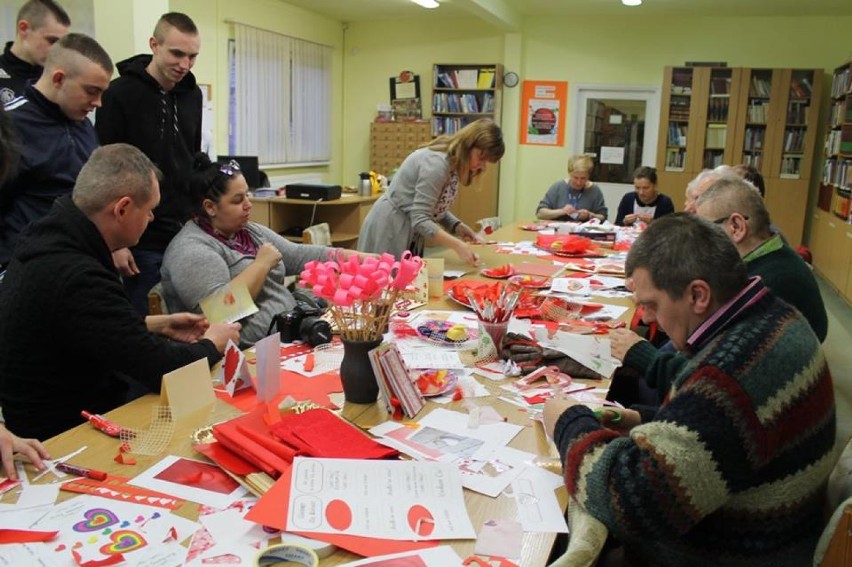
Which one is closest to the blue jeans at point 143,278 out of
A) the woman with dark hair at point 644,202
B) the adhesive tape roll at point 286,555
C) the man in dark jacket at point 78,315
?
the man in dark jacket at point 78,315

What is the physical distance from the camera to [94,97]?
2604 mm

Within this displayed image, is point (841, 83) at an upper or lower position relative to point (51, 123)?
upper

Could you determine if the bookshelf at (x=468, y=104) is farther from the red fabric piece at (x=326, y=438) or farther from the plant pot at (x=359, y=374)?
the red fabric piece at (x=326, y=438)

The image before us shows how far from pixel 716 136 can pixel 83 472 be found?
326 inches

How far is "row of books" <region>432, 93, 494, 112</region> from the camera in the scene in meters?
8.79

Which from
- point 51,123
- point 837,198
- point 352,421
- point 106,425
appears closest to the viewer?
point 106,425

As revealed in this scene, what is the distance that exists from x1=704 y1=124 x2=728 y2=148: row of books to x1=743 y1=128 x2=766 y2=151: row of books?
0.80 ft

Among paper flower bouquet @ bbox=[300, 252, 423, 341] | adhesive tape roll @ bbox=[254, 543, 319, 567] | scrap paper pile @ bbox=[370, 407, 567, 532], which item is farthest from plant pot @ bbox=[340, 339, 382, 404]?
adhesive tape roll @ bbox=[254, 543, 319, 567]

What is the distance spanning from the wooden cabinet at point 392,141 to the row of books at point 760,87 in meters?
3.80

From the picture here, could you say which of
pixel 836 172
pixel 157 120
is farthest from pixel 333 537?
pixel 836 172

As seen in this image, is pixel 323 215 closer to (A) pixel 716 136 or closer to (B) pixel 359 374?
(A) pixel 716 136

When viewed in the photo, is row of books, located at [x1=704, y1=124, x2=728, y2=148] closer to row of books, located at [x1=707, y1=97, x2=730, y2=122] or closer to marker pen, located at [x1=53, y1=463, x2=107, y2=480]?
row of books, located at [x1=707, y1=97, x2=730, y2=122]

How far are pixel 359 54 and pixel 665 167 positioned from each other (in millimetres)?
4264

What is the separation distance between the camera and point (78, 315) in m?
1.68
